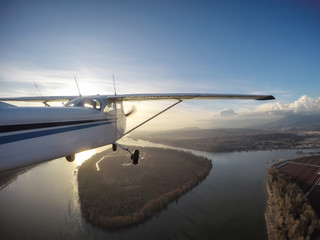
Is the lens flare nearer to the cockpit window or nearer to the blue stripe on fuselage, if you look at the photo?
the cockpit window

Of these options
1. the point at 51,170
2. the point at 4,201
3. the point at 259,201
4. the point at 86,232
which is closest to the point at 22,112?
the point at 86,232

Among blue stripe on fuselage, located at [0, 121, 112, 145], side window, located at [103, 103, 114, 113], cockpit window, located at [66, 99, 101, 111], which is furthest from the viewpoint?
side window, located at [103, 103, 114, 113]

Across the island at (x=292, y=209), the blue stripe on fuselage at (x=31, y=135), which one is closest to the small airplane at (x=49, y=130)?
the blue stripe on fuselage at (x=31, y=135)

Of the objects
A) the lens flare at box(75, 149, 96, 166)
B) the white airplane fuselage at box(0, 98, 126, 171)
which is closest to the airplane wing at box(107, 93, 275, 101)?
the white airplane fuselage at box(0, 98, 126, 171)

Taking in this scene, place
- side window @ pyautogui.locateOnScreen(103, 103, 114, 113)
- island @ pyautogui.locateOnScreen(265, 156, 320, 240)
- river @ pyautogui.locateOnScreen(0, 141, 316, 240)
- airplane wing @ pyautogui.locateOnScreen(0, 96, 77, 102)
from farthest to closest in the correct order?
1. river @ pyautogui.locateOnScreen(0, 141, 316, 240)
2. island @ pyautogui.locateOnScreen(265, 156, 320, 240)
3. airplane wing @ pyautogui.locateOnScreen(0, 96, 77, 102)
4. side window @ pyautogui.locateOnScreen(103, 103, 114, 113)

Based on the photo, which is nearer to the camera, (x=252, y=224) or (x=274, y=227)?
(x=274, y=227)

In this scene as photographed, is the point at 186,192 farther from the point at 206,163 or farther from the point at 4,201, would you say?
the point at 4,201

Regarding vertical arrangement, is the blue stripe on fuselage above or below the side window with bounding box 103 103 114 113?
below
